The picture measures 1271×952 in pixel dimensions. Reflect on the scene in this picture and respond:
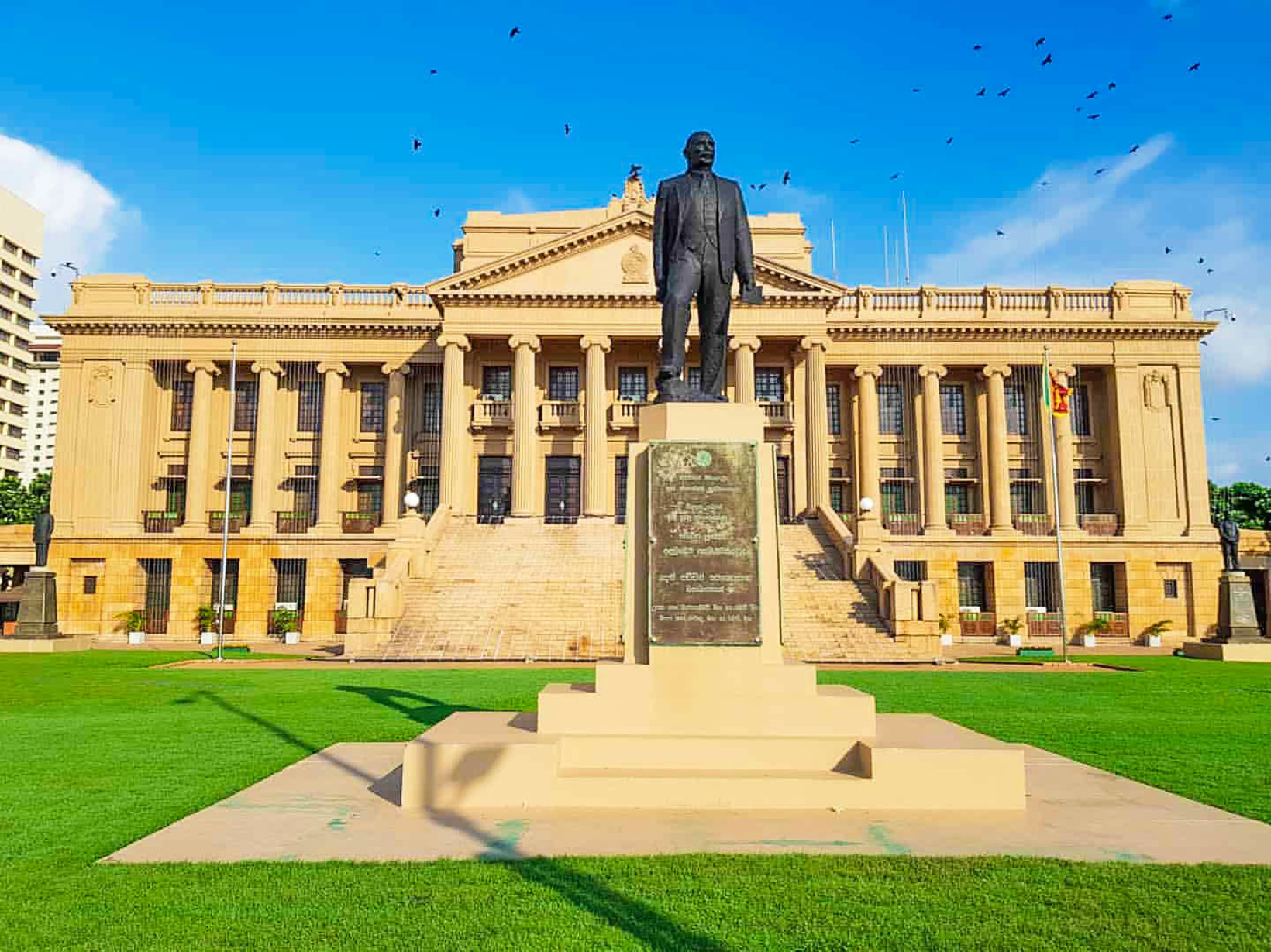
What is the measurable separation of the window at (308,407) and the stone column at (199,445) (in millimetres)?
3875

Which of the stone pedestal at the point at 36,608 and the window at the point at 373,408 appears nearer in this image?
the stone pedestal at the point at 36,608

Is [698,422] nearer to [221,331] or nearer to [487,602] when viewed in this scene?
[487,602]

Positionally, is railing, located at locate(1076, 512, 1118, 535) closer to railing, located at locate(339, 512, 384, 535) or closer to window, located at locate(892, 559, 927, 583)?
window, located at locate(892, 559, 927, 583)

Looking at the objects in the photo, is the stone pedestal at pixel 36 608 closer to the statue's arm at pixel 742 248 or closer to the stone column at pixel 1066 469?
the statue's arm at pixel 742 248

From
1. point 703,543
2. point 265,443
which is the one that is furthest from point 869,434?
point 703,543

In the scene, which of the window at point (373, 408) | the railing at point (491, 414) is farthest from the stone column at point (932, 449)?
the window at point (373, 408)

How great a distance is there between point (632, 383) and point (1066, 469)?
20.4 meters

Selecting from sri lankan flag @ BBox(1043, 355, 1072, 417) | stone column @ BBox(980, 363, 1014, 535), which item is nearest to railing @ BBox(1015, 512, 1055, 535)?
stone column @ BBox(980, 363, 1014, 535)

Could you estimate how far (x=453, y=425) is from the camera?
40812 mm

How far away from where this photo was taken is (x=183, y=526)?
42781 mm

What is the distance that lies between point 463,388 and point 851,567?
19431 millimetres

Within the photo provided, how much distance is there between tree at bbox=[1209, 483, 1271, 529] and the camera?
219ft

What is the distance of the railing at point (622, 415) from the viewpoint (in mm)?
43062

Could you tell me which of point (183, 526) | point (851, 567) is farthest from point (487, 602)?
point (183, 526)
